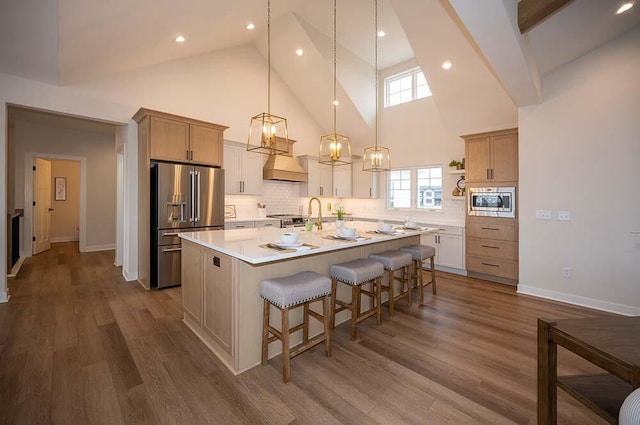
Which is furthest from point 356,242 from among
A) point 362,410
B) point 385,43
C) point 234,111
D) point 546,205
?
point 385,43

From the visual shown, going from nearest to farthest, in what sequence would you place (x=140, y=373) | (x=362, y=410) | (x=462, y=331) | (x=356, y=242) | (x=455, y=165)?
1. (x=362, y=410)
2. (x=140, y=373)
3. (x=356, y=242)
4. (x=462, y=331)
5. (x=455, y=165)

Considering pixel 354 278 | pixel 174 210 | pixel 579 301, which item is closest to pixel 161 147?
pixel 174 210

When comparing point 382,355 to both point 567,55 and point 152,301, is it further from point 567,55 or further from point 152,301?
point 567,55

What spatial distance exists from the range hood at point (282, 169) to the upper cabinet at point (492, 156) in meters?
3.36

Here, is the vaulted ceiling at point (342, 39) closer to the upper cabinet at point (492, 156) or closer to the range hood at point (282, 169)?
the upper cabinet at point (492, 156)

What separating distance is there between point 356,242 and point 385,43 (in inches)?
186

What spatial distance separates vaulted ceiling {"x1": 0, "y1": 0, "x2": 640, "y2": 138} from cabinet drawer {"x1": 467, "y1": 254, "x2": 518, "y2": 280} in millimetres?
2323

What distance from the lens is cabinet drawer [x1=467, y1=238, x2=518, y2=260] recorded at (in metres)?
4.33

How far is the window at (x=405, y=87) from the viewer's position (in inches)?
234

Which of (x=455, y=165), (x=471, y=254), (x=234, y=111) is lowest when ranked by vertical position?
(x=471, y=254)

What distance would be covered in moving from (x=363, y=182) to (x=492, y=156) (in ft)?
9.89

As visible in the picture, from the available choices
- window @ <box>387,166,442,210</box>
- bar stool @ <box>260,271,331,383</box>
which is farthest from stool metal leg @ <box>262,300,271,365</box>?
window @ <box>387,166,442,210</box>

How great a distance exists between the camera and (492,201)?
14.8 feet

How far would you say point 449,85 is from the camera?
4.72m
